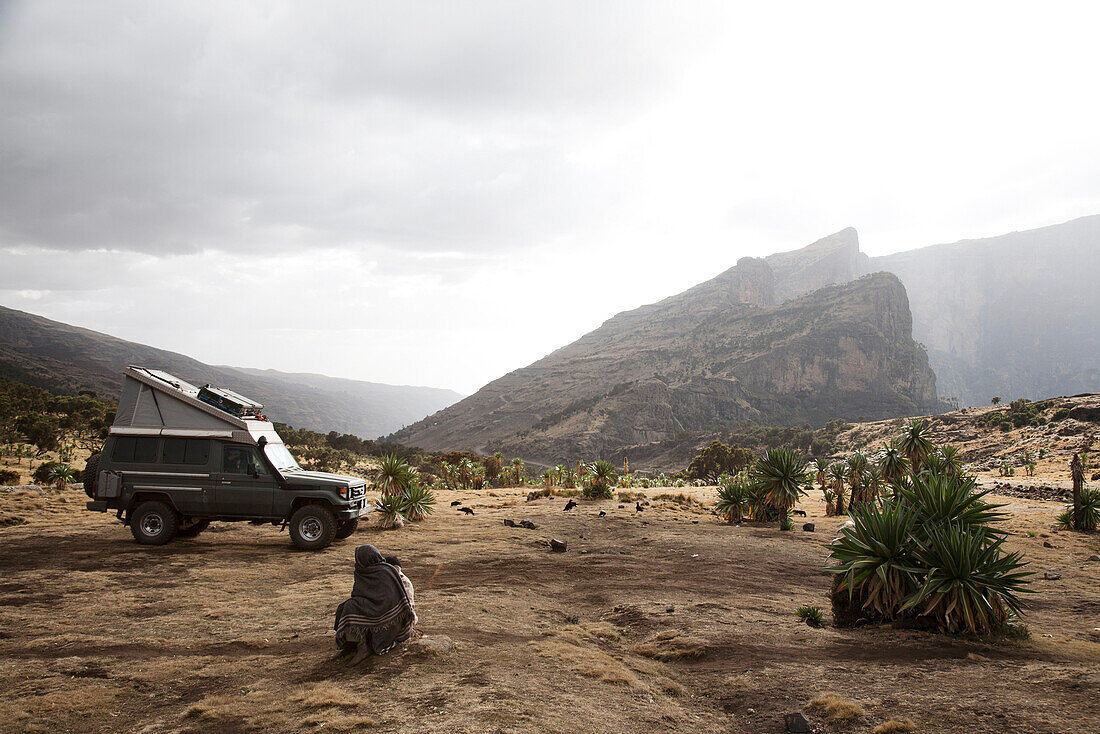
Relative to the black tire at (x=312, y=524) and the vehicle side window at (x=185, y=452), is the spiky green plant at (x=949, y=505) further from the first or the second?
the vehicle side window at (x=185, y=452)

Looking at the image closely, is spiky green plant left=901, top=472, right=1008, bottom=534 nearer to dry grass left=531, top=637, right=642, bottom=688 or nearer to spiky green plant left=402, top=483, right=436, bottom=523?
dry grass left=531, top=637, right=642, bottom=688

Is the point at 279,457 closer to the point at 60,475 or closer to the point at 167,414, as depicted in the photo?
the point at 167,414

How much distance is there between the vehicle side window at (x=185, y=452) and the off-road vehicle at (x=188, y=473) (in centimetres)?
2

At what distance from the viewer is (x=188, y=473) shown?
11734mm

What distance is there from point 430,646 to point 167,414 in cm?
926

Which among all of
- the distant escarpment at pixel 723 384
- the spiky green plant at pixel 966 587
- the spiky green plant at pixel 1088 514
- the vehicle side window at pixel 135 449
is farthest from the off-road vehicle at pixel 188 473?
the distant escarpment at pixel 723 384

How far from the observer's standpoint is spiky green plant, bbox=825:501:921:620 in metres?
7.33

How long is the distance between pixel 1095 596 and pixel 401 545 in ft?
46.6

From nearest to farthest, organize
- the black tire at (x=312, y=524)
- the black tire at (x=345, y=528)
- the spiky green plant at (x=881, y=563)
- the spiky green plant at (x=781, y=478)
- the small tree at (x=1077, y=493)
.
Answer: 1. the spiky green plant at (x=881, y=563)
2. the black tire at (x=312, y=524)
3. the black tire at (x=345, y=528)
4. the small tree at (x=1077, y=493)
5. the spiky green plant at (x=781, y=478)

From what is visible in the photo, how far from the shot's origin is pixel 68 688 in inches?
211

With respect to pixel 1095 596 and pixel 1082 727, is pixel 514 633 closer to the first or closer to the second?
pixel 1082 727

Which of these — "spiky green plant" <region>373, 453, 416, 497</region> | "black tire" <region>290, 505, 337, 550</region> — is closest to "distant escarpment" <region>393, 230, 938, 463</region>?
"spiky green plant" <region>373, 453, 416, 497</region>

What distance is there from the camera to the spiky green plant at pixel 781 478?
1936cm

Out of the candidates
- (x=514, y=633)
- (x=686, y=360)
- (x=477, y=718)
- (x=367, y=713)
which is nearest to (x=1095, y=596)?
(x=514, y=633)
